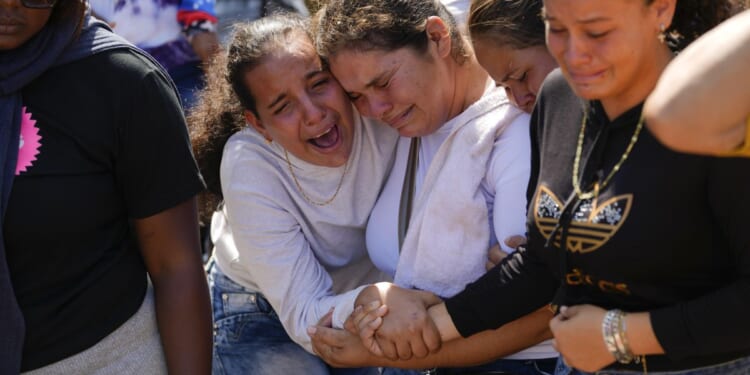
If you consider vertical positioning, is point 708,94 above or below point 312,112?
above

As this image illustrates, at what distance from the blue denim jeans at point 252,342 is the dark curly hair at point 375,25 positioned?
0.94 meters

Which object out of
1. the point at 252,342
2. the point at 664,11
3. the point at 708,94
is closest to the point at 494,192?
the point at 664,11

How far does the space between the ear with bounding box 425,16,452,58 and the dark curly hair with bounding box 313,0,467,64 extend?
0.05ft

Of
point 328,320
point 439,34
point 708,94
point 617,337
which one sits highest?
point 708,94

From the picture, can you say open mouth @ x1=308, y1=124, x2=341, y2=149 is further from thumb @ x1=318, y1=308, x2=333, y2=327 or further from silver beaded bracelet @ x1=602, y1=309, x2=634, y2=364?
silver beaded bracelet @ x1=602, y1=309, x2=634, y2=364

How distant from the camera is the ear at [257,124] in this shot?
120 inches

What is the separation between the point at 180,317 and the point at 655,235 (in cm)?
122

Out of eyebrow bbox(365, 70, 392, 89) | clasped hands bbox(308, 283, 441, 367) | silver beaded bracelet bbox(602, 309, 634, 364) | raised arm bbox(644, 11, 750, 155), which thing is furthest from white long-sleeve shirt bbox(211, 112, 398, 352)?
raised arm bbox(644, 11, 750, 155)

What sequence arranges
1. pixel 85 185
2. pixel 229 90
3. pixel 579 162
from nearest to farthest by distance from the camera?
pixel 579 162 < pixel 85 185 < pixel 229 90

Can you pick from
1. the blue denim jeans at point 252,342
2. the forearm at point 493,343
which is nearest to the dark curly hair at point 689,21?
the forearm at point 493,343

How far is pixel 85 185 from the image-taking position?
2.29m

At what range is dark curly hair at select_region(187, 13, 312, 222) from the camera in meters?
2.98

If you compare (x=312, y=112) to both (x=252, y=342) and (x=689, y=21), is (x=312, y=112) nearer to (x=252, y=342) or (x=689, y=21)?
(x=252, y=342)

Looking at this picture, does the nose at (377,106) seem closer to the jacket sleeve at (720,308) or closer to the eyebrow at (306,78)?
the eyebrow at (306,78)
